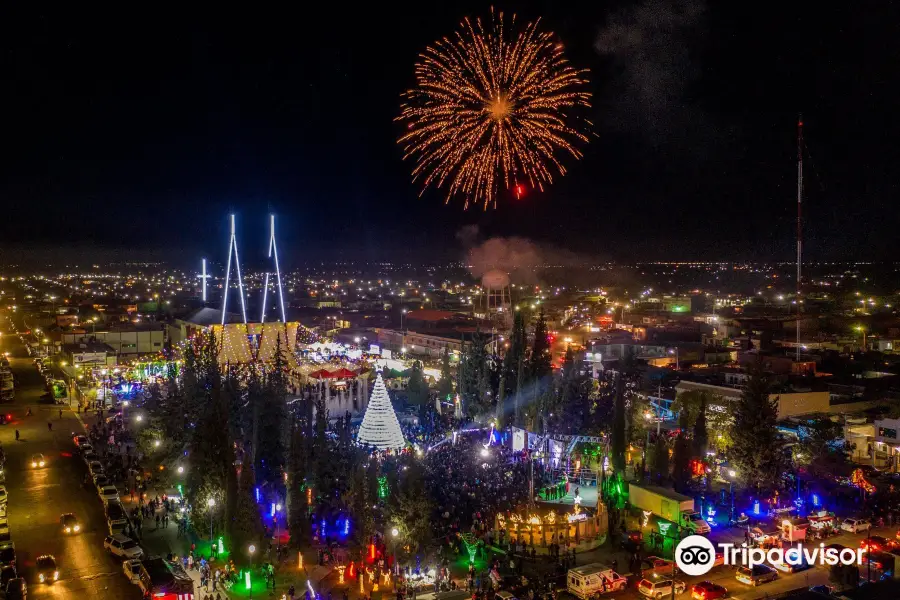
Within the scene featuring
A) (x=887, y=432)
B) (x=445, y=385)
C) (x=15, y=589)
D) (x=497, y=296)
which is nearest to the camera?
(x=15, y=589)

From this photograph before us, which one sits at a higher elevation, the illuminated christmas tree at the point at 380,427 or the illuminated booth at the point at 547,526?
the illuminated christmas tree at the point at 380,427

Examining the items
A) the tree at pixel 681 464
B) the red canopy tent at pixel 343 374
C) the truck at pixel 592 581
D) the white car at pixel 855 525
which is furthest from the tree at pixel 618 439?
the red canopy tent at pixel 343 374

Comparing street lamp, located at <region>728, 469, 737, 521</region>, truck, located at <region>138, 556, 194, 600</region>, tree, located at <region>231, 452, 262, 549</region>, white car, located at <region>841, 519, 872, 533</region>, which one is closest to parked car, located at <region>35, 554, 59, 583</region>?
truck, located at <region>138, 556, 194, 600</region>

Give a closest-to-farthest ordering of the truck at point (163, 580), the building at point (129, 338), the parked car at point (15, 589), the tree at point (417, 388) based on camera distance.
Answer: the parked car at point (15, 589) < the truck at point (163, 580) < the tree at point (417, 388) < the building at point (129, 338)

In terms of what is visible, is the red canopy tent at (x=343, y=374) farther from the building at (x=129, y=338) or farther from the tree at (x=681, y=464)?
the building at (x=129, y=338)

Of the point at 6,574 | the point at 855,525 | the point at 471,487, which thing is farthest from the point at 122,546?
the point at 855,525

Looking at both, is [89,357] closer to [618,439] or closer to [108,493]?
[108,493]

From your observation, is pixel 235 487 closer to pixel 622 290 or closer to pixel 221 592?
pixel 221 592

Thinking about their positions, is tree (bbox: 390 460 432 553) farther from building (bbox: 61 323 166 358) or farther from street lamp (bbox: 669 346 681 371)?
building (bbox: 61 323 166 358)
